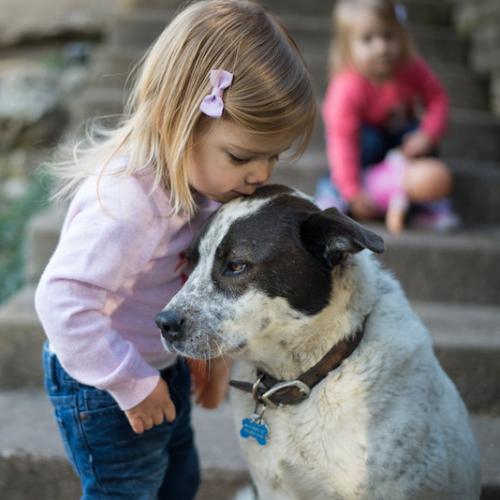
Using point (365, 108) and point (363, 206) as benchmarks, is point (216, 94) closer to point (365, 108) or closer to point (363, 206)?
point (363, 206)

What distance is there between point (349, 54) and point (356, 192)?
0.86m

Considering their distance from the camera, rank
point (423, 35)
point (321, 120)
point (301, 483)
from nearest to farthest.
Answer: point (301, 483)
point (321, 120)
point (423, 35)

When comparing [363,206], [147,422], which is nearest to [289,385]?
[147,422]

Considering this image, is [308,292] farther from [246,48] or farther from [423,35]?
[423,35]

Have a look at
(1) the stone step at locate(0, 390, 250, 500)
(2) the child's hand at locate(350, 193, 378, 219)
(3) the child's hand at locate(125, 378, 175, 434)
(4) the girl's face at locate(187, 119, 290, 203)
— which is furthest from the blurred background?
(3) the child's hand at locate(125, 378, 175, 434)

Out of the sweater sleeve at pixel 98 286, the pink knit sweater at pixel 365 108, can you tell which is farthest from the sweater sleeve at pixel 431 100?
the sweater sleeve at pixel 98 286

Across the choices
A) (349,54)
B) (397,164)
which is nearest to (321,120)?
(349,54)

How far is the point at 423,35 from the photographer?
5.14m

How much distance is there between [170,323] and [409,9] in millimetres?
4537

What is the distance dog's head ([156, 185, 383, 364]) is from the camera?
5.76 ft

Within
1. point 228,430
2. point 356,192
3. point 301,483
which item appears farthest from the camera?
point 356,192

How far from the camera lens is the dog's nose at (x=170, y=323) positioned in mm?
1715

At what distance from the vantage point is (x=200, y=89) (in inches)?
68.3

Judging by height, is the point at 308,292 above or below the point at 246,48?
below
